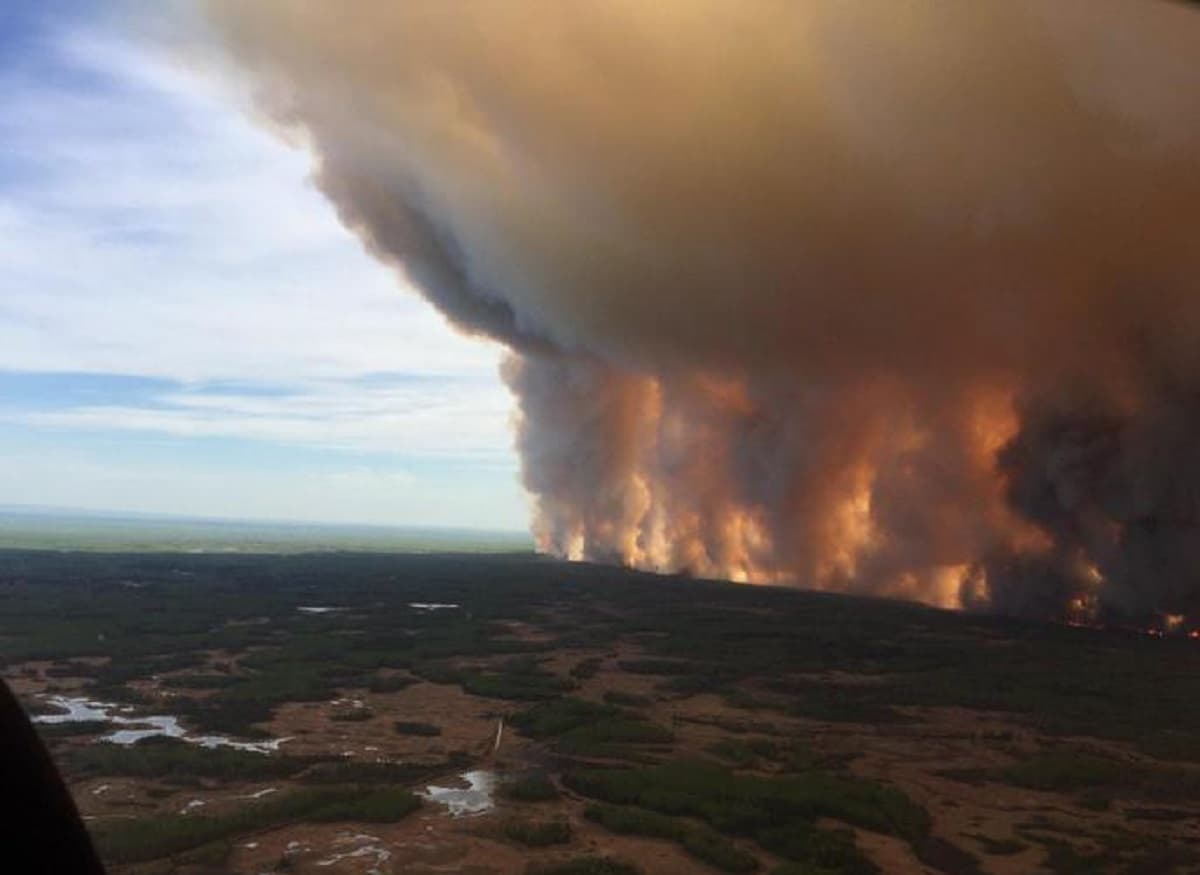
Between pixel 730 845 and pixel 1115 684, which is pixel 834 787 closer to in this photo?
pixel 730 845

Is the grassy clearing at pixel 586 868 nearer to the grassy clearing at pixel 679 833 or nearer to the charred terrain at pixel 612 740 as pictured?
the charred terrain at pixel 612 740

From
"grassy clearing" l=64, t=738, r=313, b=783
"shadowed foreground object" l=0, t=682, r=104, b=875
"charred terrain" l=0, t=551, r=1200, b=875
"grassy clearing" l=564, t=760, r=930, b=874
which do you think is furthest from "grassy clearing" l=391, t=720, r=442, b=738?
"shadowed foreground object" l=0, t=682, r=104, b=875

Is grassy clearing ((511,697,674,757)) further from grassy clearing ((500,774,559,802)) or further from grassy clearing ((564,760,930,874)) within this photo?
grassy clearing ((500,774,559,802))

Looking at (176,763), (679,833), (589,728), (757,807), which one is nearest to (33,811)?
(679,833)

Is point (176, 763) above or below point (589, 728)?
below

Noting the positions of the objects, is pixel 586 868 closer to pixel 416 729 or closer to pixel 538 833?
pixel 538 833

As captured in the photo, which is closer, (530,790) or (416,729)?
Result: (530,790)

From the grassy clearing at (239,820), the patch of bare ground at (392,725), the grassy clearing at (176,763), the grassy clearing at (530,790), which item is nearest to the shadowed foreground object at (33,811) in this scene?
the grassy clearing at (239,820)
